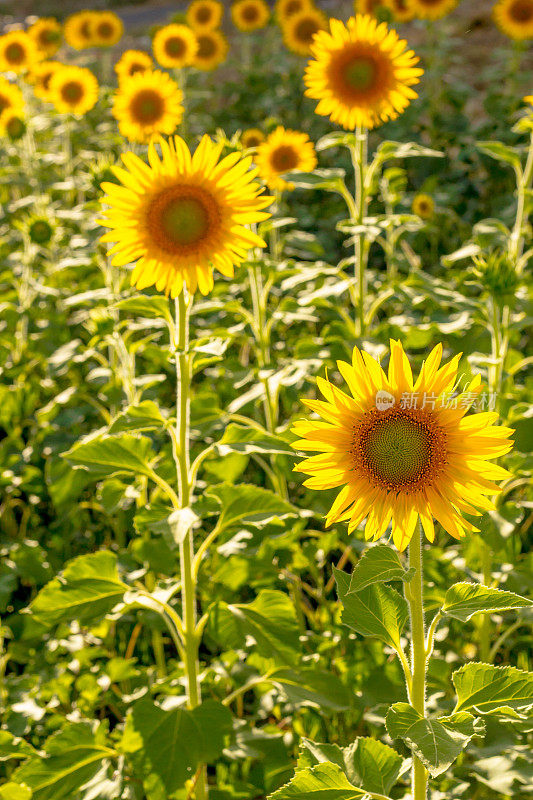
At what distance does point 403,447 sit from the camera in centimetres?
128

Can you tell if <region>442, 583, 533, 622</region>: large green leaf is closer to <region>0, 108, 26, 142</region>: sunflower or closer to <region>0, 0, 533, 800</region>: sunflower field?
<region>0, 0, 533, 800</region>: sunflower field

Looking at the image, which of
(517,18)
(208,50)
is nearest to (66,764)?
(517,18)

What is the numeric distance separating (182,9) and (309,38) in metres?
4.62

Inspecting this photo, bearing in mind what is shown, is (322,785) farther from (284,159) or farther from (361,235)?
(284,159)

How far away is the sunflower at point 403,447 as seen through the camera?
1268mm

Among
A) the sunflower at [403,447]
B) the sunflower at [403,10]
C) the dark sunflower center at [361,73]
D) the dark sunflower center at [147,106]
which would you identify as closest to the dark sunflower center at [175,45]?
the sunflower at [403,10]

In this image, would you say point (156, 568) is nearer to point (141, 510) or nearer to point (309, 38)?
point (141, 510)

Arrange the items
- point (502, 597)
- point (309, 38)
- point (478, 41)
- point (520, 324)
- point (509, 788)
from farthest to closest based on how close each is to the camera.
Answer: point (478, 41), point (309, 38), point (520, 324), point (509, 788), point (502, 597)

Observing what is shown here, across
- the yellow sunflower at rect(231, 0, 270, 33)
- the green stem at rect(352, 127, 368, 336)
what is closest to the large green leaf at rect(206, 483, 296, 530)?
the green stem at rect(352, 127, 368, 336)

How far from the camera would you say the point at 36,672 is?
252 cm

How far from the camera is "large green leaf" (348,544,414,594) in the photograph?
1263 mm

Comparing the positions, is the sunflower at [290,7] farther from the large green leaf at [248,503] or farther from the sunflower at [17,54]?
the large green leaf at [248,503]

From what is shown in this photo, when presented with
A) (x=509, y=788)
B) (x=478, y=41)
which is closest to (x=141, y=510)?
(x=509, y=788)

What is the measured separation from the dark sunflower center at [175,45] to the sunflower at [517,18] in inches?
89.1
